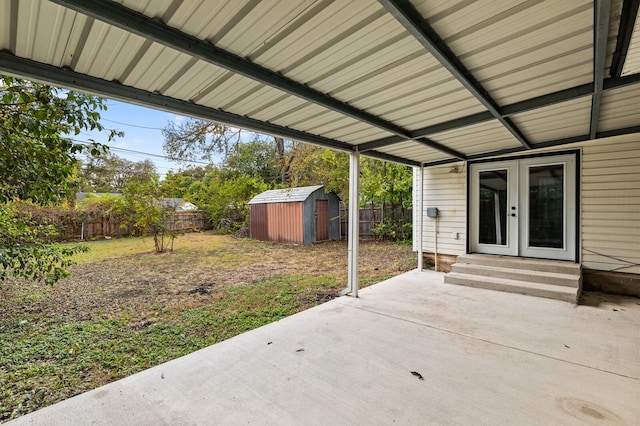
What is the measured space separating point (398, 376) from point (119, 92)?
3110 mm

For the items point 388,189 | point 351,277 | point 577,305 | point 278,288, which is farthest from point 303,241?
point 577,305

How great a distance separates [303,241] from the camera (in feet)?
35.5

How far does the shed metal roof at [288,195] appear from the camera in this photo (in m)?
11.0

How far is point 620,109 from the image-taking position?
11.0 ft

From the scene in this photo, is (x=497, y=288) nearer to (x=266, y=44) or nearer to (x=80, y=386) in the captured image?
(x=266, y=44)

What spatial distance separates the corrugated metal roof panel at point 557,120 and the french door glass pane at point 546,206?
0.71 m

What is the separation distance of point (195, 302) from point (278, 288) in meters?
1.39

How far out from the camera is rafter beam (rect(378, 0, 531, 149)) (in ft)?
5.00

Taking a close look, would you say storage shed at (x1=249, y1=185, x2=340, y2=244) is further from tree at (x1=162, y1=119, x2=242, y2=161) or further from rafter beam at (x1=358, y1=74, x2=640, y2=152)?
rafter beam at (x1=358, y1=74, x2=640, y2=152)

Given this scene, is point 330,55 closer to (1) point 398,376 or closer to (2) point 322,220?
(1) point 398,376

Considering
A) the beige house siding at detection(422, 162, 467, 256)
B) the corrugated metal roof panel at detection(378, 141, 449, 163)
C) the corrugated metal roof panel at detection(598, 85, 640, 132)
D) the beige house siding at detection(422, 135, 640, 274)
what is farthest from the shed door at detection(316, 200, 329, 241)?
the corrugated metal roof panel at detection(598, 85, 640, 132)

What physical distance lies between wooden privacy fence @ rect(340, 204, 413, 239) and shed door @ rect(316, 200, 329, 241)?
0.96 m

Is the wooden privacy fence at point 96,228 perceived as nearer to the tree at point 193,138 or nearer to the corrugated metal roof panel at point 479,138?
the tree at point 193,138

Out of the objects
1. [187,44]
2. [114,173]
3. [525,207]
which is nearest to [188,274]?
[187,44]
